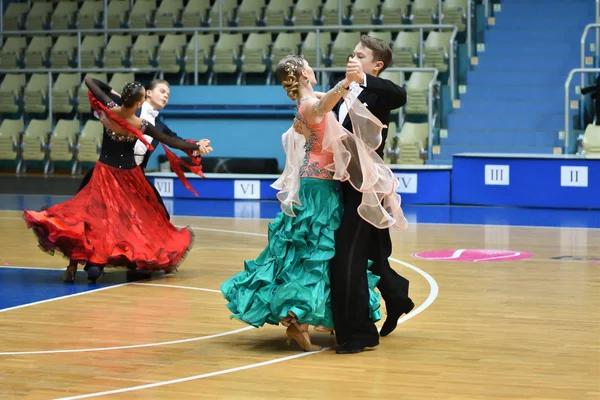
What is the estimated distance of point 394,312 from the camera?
18.6ft

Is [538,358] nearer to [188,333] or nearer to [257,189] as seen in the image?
[188,333]

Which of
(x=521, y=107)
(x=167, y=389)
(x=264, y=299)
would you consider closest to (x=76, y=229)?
(x=264, y=299)

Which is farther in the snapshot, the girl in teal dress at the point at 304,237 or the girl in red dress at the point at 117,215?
the girl in red dress at the point at 117,215

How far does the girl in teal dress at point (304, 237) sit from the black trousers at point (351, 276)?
0.14 feet

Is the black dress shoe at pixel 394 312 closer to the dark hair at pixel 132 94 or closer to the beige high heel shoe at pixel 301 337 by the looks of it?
the beige high heel shoe at pixel 301 337

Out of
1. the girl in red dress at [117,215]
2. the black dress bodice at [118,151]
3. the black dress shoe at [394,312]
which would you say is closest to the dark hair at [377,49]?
the black dress shoe at [394,312]

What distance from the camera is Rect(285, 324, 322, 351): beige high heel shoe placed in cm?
526

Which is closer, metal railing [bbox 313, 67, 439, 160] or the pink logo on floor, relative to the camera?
the pink logo on floor

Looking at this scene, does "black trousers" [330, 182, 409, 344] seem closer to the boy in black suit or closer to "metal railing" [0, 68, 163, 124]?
the boy in black suit

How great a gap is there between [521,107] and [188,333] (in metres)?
10.7

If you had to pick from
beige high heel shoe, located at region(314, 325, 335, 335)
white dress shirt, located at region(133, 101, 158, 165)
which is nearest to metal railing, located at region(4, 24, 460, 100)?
white dress shirt, located at region(133, 101, 158, 165)

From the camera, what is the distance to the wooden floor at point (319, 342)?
456cm

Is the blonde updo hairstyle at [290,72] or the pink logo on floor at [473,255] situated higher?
the blonde updo hairstyle at [290,72]

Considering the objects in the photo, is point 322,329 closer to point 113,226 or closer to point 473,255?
point 113,226
